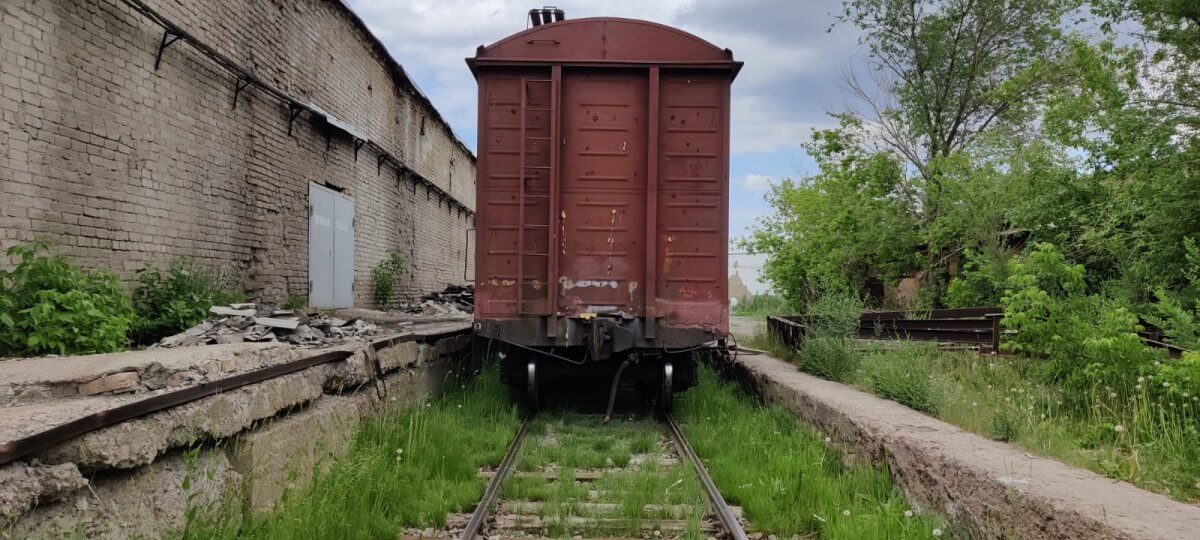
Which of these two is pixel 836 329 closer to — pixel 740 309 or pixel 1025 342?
pixel 1025 342

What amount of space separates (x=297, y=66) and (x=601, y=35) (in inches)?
245

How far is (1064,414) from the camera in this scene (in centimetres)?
546

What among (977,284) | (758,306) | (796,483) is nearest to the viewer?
(796,483)

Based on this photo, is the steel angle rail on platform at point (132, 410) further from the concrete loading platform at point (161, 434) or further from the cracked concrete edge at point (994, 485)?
the cracked concrete edge at point (994, 485)

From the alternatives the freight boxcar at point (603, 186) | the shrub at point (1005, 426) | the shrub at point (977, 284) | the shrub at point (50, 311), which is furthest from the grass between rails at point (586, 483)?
the shrub at point (977, 284)

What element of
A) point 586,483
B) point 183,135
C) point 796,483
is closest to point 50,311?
point 183,135

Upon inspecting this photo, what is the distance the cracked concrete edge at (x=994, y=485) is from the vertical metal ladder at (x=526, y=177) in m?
3.06

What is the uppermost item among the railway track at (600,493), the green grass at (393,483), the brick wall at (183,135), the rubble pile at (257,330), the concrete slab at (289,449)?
the brick wall at (183,135)

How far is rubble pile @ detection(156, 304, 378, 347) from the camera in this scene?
643 centimetres

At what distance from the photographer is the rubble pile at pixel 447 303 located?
16.1 metres

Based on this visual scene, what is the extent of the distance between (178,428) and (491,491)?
207cm

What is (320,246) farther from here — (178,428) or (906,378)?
(906,378)

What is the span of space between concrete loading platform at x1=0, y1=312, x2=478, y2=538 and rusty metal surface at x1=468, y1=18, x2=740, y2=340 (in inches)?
82.9

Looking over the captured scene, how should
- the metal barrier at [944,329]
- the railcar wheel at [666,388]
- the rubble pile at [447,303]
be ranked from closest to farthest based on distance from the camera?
the railcar wheel at [666,388]
the metal barrier at [944,329]
the rubble pile at [447,303]
